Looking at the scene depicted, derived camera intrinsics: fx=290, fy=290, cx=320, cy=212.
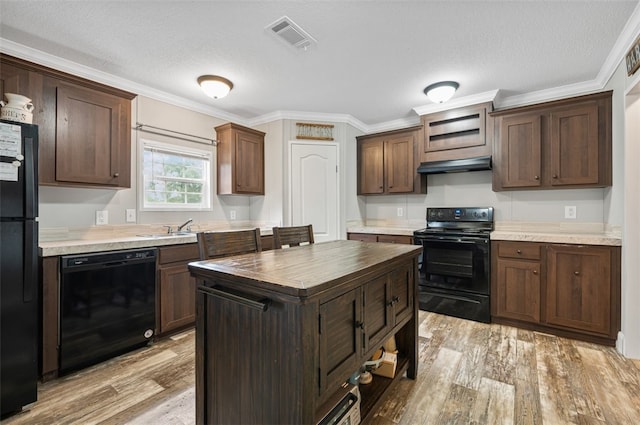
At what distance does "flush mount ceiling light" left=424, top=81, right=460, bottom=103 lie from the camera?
2945mm

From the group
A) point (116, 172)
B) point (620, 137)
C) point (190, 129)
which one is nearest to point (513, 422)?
point (620, 137)

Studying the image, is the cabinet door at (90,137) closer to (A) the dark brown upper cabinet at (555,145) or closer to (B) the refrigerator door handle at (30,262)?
(B) the refrigerator door handle at (30,262)

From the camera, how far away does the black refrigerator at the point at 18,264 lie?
1.65 m

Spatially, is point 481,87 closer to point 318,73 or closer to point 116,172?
point 318,73

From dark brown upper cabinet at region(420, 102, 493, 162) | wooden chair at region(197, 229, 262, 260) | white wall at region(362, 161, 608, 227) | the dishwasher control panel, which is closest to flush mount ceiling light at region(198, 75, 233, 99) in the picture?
the dishwasher control panel

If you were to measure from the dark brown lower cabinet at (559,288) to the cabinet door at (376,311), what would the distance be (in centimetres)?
199

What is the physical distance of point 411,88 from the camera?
10.2 ft

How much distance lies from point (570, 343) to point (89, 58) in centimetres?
487

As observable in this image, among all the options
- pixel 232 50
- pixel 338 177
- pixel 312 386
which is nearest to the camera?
pixel 312 386

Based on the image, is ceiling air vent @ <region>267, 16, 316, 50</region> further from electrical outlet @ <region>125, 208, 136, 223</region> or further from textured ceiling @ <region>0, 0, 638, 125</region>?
electrical outlet @ <region>125, 208, 136, 223</region>

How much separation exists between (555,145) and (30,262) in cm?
436

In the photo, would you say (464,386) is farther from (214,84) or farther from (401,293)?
(214,84)

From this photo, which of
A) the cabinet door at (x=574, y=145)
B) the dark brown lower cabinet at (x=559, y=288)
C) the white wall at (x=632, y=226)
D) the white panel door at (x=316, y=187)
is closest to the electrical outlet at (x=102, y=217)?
the white panel door at (x=316, y=187)

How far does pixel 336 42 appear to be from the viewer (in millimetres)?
2258
